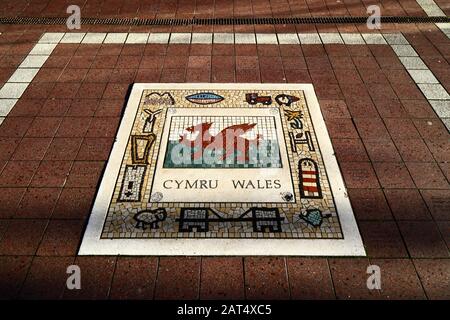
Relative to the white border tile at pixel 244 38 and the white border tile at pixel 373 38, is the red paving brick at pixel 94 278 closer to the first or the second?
the white border tile at pixel 244 38

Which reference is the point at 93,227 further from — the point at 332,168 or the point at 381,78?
the point at 381,78

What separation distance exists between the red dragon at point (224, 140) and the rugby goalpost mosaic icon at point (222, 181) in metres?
0.01

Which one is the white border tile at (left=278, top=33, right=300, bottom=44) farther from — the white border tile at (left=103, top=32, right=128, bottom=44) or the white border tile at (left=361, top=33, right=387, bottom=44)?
the white border tile at (left=103, top=32, right=128, bottom=44)

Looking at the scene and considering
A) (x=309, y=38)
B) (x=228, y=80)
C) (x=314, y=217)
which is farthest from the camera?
(x=309, y=38)

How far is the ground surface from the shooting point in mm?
3303

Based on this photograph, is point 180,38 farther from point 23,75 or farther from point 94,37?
point 23,75

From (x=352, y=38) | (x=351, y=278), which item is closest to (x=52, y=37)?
(x=352, y=38)

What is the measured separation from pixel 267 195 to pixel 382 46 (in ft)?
13.0

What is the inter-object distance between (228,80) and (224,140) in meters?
1.40

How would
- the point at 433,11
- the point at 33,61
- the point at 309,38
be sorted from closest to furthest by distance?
1. the point at 33,61
2. the point at 309,38
3. the point at 433,11

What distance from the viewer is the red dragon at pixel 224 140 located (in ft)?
14.5

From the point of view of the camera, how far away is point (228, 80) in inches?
222
